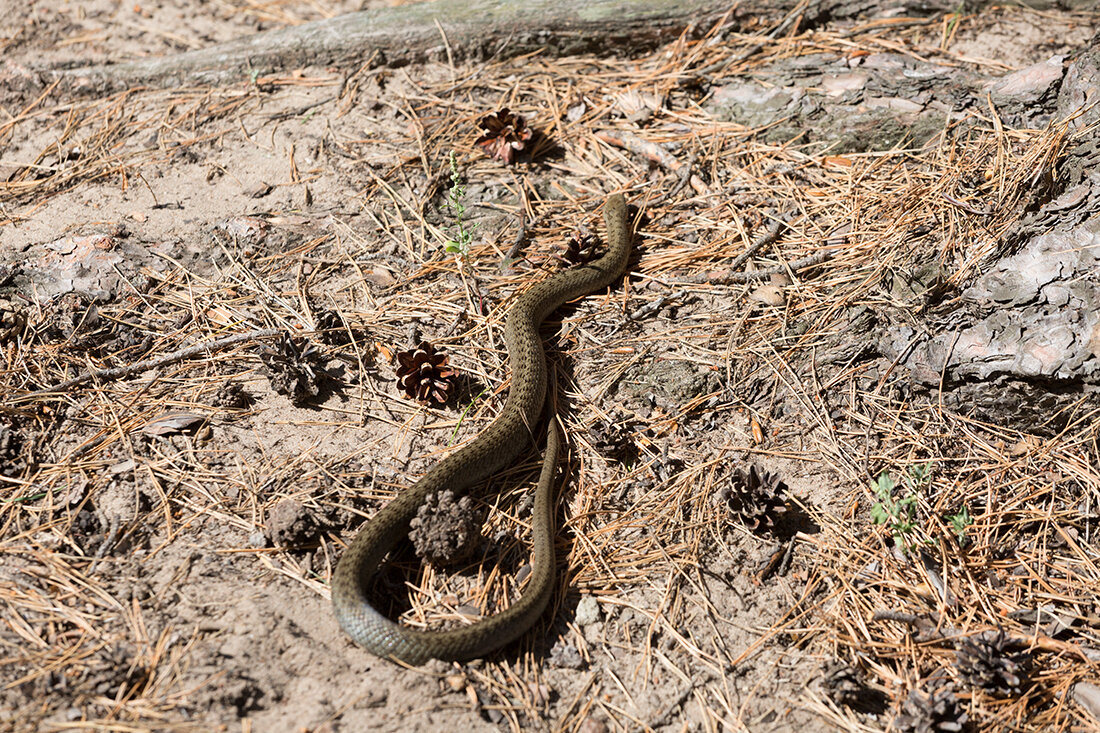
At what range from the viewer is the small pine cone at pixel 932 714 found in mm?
2924

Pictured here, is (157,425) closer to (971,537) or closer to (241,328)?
(241,328)

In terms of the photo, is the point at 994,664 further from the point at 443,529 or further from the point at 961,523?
the point at 443,529

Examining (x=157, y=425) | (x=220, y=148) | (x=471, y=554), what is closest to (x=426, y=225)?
(x=220, y=148)

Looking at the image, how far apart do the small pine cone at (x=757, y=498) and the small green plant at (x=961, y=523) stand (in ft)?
2.37

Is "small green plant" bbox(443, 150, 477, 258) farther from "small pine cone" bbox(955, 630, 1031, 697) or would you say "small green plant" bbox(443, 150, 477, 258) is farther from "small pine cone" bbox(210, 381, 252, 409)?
"small pine cone" bbox(955, 630, 1031, 697)

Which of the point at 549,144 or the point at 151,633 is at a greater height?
the point at 549,144

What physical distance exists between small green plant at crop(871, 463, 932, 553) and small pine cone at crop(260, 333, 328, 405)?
9.32 feet

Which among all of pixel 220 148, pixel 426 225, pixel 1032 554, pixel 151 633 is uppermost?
pixel 220 148

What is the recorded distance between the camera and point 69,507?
359cm

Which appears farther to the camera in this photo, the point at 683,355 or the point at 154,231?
the point at 154,231

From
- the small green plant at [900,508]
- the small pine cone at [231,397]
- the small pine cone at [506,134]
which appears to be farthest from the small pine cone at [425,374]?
the small green plant at [900,508]

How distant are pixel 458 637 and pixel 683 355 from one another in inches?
79.7

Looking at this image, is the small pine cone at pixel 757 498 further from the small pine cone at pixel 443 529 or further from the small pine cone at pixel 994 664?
the small pine cone at pixel 443 529

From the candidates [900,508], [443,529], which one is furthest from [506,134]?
[900,508]
